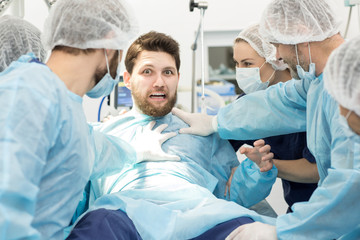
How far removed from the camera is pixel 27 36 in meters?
1.49

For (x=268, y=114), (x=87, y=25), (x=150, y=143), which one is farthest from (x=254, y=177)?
(x=87, y=25)

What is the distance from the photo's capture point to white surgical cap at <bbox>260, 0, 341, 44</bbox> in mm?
1401

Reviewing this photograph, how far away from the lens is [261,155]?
181 cm

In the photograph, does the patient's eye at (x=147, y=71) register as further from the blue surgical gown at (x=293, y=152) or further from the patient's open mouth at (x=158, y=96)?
the blue surgical gown at (x=293, y=152)

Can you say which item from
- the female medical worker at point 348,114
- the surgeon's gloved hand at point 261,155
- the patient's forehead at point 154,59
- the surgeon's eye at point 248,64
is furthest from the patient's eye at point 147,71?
the female medical worker at point 348,114

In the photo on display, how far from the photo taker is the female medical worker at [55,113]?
873 mm

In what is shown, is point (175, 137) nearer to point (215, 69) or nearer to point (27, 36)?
point (27, 36)

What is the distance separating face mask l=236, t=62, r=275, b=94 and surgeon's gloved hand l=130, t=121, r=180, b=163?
52 centimetres

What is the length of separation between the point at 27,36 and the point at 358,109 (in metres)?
1.24

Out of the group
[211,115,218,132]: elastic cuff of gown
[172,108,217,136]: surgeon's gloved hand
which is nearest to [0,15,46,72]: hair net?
[172,108,217,136]: surgeon's gloved hand

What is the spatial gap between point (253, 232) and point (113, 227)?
1.60 feet

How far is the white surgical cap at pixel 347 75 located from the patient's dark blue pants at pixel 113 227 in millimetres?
648

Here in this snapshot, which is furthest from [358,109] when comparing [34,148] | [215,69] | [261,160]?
[215,69]

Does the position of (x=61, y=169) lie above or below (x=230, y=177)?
above
